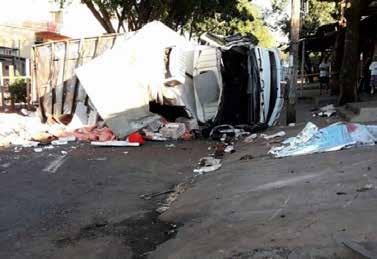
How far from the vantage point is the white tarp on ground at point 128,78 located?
1442 cm

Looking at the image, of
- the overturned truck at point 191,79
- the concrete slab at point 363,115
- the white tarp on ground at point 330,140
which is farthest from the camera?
the overturned truck at point 191,79

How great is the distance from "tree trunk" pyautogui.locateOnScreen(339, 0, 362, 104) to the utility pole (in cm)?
398

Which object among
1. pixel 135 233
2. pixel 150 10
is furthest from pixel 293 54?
pixel 150 10

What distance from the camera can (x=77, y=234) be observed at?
20.6ft

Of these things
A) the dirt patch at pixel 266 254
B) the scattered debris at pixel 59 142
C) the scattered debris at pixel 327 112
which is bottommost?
the scattered debris at pixel 59 142

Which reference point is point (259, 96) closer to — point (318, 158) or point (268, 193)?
point (318, 158)

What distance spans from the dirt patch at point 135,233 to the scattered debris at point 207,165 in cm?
305

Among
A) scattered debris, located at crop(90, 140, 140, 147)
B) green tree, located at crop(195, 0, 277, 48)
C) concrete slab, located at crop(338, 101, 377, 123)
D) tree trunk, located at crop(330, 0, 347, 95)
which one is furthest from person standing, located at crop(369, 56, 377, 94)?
scattered debris, located at crop(90, 140, 140, 147)

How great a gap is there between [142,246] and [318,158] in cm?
398

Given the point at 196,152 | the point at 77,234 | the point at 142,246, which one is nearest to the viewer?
the point at 142,246

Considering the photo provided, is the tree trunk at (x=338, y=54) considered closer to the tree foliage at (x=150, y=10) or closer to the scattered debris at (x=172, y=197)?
the tree foliage at (x=150, y=10)

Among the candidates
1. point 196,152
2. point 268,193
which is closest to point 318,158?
point 268,193

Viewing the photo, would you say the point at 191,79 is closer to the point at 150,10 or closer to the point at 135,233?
the point at 135,233

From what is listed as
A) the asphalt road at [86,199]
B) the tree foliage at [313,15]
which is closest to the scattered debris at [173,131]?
the asphalt road at [86,199]
